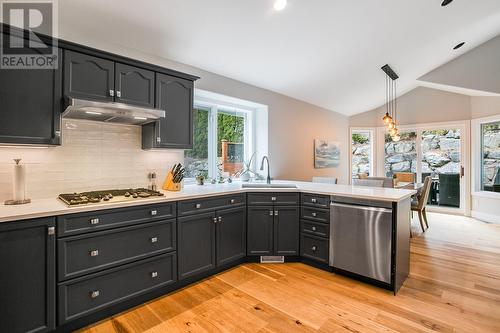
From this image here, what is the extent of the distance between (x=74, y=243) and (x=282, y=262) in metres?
2.19

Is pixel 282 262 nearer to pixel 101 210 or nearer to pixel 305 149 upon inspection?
pixel 101 210

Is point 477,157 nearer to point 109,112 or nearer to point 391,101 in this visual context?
point 391,101

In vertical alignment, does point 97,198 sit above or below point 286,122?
below

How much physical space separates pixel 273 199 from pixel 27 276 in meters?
2.26

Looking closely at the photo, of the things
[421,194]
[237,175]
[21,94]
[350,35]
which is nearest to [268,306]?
[237,175]

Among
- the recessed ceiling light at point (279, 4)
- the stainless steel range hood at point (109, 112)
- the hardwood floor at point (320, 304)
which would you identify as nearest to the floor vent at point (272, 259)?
the hardwood floor at point (320, 304)

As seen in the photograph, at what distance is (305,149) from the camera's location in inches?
207

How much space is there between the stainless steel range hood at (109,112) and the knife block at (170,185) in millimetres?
675

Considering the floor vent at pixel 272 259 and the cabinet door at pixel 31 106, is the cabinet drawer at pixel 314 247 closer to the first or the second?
the floor vent at pixel 272 259

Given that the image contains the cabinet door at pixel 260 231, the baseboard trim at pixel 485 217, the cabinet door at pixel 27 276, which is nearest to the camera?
the cabinet door at pixel 27 276

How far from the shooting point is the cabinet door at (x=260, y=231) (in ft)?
10.0

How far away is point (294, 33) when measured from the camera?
9.96 ft

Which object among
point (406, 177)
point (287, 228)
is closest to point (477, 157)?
point (406, 177)

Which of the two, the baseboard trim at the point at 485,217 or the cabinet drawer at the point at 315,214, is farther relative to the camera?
the baseboard trim at the point at 485,217
